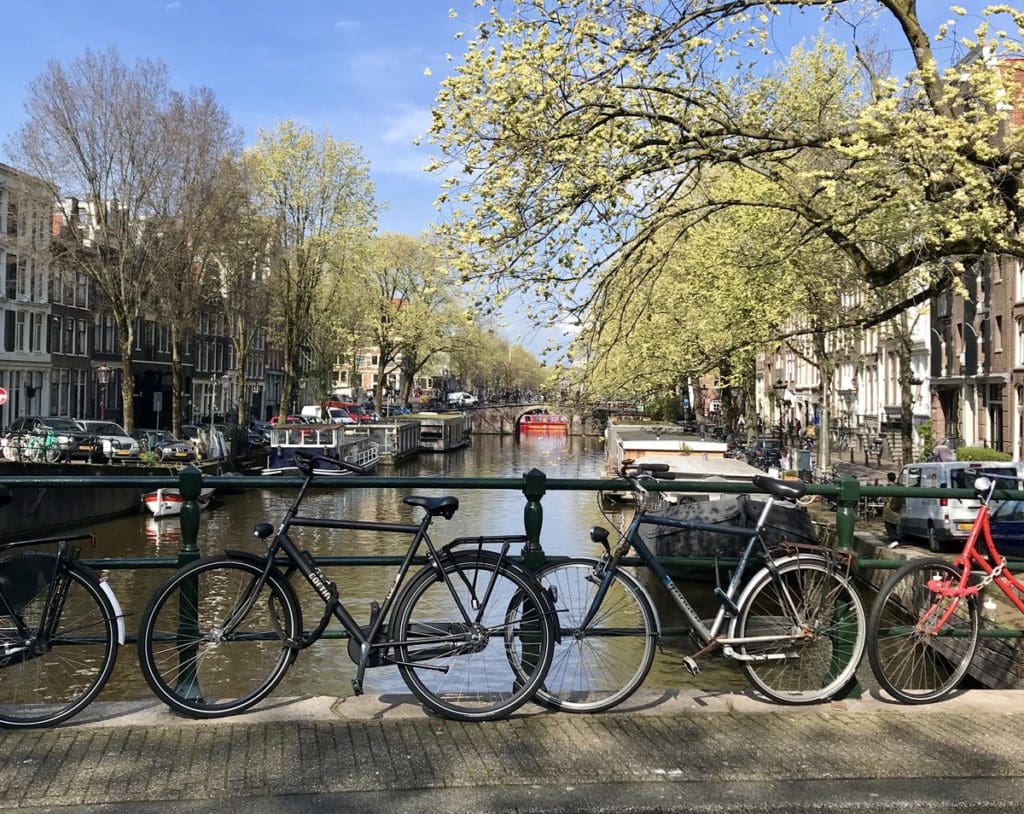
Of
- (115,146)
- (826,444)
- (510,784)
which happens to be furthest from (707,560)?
(115,146)

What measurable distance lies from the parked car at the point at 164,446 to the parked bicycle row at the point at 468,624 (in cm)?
3186

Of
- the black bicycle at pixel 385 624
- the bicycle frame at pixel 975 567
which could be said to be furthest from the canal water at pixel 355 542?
the bicycle frame at pixel 975 567

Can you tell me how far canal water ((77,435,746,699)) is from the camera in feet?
22.3

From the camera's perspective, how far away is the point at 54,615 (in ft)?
15.6

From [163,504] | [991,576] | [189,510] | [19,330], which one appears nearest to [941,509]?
[991,576]

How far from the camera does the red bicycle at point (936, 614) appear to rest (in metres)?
5.29

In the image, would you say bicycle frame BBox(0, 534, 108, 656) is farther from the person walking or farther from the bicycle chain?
the person walking

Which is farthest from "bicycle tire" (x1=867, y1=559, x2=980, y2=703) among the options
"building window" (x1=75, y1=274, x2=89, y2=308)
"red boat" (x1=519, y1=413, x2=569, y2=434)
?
"red boat" (x1=519, y1=413, x2=569, y2=434)

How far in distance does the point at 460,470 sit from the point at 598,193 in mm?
46923

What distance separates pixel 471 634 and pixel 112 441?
3308cm

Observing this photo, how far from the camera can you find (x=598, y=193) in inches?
454

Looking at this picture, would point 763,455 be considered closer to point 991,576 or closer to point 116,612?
point 991,576

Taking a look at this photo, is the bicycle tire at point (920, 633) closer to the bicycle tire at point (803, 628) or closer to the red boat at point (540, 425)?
the bicycle tire at point (803, 628)

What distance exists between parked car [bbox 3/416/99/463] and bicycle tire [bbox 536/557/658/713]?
1173 inches
